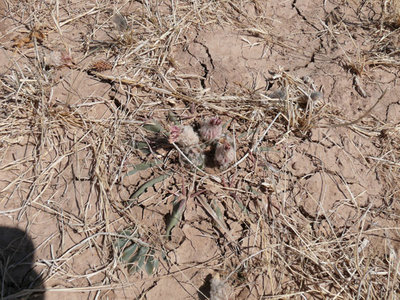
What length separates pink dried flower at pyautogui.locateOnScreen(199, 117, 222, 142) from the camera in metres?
1.84

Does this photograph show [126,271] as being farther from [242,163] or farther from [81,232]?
[242,163]

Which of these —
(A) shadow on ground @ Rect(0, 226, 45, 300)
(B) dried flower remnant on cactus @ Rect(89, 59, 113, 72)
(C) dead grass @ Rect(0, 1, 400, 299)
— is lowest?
(A) shadow on ground @ Rect(0, 226, 45, 300)

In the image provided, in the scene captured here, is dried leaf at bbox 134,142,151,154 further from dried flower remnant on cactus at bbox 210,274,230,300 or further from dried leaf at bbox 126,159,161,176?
dried flower remnant on cactus at bbox 210,274,230,300

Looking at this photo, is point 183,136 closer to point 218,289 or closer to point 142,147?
point 142,147

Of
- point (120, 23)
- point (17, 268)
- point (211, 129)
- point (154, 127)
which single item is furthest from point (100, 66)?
point (17, 268)

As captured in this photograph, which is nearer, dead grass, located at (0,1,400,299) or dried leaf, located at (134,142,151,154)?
dead grass, located at (0,1,400,299)

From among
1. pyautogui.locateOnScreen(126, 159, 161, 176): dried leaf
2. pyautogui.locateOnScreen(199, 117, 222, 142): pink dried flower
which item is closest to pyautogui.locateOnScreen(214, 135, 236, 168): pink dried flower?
pyautogui.locateOnScreen(199, 117, 222, 142): pink dried flower

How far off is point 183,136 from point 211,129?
0.17m

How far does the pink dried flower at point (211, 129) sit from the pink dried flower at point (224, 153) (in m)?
0.05

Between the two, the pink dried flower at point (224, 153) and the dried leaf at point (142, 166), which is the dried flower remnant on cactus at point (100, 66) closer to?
the dried leaf at point (142, 166)

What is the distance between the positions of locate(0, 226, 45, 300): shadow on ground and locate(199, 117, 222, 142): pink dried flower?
111 cm

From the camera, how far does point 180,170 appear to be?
1.91 m

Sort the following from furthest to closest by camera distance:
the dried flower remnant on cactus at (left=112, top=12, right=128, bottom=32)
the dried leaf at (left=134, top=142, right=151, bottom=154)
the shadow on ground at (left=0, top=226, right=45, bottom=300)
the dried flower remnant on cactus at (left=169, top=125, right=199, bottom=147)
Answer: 1. the dried flower remnant on cactus at (left=112, top=12, right=128, bottom=32)
2. the dried leaf at (left=134, top=142, right=151, bottom=154)
3. the dried flower remnant on cactus at (left=169, top=125, right=199, bottom=147)
4. the shadow on ground at (left=0, top=226, right=45, bottom=300)

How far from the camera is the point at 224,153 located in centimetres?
182
